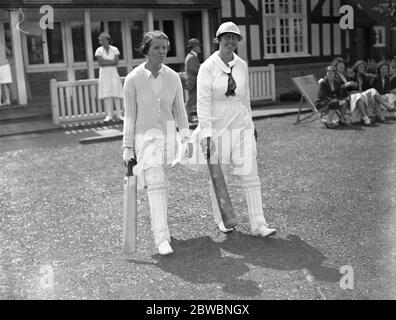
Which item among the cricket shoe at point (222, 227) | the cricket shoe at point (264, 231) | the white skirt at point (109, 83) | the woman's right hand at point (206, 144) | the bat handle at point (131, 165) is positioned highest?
the white skirt at point (109, 83)

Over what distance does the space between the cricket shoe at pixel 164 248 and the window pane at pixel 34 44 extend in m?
12.8

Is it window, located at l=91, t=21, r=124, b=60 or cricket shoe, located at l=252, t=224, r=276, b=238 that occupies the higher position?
window, located at l=91, t=21, r=124, b=60

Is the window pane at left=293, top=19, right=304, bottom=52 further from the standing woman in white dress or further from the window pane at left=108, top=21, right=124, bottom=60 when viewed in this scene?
the standing woman in white dress

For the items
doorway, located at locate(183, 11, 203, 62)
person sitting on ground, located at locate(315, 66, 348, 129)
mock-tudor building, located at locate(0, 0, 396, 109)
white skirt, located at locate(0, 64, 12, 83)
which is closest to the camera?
person sitting on ground, located at locate(315, 66, 348, 129)

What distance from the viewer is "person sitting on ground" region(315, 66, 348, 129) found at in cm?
1174

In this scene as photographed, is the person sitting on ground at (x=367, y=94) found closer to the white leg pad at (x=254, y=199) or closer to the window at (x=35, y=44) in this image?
the white leg pad at (x=254, y=199)

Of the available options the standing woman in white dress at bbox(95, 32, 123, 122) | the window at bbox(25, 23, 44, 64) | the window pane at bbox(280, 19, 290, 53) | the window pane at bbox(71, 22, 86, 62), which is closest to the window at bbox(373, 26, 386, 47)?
the window pane at bbox(280, 19, 290, 53)

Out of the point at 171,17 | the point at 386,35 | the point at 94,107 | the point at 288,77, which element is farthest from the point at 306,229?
the point at 386,35

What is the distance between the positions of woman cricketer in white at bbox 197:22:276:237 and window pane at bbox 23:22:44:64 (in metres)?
12.2

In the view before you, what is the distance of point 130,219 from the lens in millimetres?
4762

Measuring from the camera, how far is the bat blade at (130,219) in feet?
15.5

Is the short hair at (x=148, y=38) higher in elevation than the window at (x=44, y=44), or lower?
lower

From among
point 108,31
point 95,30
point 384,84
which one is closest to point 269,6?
point 108,31

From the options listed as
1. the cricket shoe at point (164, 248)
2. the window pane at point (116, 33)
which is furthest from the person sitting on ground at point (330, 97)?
the window pane at point (116, 33)
